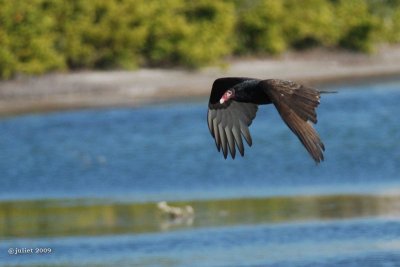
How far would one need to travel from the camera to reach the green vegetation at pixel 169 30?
4928 cm

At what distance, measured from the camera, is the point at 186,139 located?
34.1m

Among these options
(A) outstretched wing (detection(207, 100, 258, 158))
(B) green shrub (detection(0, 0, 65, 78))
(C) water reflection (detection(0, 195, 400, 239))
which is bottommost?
(C) water reflection (detection(0, 195, 400, 239))

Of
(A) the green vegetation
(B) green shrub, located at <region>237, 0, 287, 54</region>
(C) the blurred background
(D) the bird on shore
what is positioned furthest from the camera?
(B) green shrub, located at <region>237, 0, 287, 54</region>

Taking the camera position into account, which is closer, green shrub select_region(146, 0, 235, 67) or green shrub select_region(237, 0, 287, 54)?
green shrub select_region(146, 0, 235, 67)

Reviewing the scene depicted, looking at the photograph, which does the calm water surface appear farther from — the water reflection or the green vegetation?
the green vegetation

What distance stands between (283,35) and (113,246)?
42.7 metres

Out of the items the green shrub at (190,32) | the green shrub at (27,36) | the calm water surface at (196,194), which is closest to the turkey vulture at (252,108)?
the calm water surface at (196,194)

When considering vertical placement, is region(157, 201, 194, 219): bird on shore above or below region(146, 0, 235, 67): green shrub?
below

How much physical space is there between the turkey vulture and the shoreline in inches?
1206

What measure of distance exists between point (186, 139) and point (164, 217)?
14736 mm

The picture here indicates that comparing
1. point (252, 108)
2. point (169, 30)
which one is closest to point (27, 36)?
point (169, 30)

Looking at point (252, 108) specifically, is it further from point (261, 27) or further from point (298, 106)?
point (261, 27)

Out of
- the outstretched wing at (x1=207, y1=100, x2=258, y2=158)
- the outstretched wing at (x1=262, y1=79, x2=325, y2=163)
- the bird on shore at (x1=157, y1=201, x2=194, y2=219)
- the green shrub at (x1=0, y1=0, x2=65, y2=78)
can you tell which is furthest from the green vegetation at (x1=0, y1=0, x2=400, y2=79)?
the outstretched wing at (x1=262, y1=79, x2=325, y2=163)

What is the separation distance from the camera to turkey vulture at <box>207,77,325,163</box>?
1087 cm
